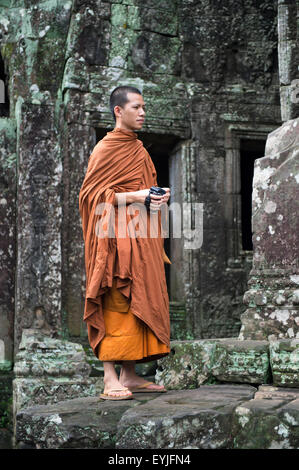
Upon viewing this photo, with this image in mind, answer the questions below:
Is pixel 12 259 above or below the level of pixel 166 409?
above

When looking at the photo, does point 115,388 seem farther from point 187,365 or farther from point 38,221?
point 38,221

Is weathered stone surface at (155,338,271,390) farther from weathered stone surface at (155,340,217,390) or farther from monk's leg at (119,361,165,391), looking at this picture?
monk's leg at (119,361,165,391)

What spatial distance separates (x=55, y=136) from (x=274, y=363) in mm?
3969

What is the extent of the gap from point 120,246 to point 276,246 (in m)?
1.10

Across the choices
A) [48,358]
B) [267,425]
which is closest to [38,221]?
[48,358]

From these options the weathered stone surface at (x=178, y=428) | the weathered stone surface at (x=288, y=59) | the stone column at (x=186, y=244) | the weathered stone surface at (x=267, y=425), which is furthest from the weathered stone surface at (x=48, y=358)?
the weathered stone surface at (x=267, y=425)

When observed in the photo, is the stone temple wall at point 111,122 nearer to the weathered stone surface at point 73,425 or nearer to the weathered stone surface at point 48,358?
the weathered stone surface at point 48,358

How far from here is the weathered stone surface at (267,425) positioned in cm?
328

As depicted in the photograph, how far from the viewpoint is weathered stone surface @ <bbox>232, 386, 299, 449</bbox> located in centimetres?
328

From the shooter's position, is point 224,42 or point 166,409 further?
point 224,42

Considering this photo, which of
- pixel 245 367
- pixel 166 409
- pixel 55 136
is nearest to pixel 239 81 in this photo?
pixel 55 136

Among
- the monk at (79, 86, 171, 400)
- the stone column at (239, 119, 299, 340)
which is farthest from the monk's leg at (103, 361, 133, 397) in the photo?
the stone column at (239, 119, 299, 340)
